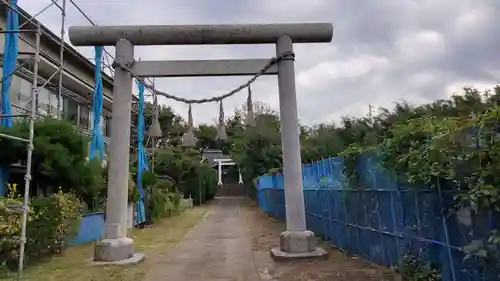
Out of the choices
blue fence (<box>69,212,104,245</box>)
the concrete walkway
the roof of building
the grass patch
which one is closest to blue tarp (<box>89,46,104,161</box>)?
the roof of building

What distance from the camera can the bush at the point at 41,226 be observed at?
7625mm

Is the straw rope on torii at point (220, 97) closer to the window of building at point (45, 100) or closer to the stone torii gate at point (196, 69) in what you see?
the stone torii gate at point (196, 69)

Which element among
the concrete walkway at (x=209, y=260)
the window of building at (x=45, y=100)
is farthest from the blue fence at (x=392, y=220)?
the window of building at (x=45, y=100)

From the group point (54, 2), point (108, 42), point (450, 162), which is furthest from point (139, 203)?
point (450, 162)

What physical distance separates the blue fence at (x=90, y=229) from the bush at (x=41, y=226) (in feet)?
3.81

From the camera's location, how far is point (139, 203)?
703 inches

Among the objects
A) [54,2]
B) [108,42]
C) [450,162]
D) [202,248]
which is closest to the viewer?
[450,162]

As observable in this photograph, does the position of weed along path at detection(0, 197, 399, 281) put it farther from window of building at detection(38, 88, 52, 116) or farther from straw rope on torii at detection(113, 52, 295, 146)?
window of building at detection(38, 88, 52, 116)

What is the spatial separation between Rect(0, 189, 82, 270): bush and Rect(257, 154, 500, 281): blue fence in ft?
20.7

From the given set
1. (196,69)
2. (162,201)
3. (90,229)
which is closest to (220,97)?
(196,69)

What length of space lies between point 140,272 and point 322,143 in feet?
67.2

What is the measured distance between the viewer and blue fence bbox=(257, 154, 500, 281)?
16.0 ft

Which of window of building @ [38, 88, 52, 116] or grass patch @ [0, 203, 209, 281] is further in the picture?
window of building @ [38, 88, 52, 116]

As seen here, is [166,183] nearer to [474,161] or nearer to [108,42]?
[108,42]
